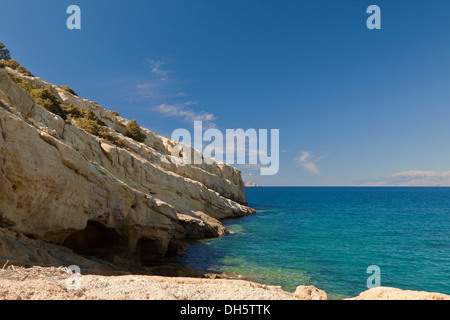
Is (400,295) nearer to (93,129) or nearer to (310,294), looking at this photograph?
(310,294)

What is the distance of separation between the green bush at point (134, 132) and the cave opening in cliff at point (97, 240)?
109 ft

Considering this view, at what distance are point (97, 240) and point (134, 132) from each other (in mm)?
33935

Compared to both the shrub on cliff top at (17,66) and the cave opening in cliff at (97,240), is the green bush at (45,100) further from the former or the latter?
the shrub on cliff top at (17,66)

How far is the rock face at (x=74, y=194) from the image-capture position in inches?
475

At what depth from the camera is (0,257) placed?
9164 millimetres

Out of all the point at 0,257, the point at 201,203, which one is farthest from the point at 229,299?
the point at 201,203

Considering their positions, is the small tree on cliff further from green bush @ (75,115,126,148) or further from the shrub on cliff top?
green bush @ (75,115,126,148)

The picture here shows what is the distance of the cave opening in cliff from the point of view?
1788 cm

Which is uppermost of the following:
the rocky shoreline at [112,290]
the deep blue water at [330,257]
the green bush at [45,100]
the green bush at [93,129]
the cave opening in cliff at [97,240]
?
the green bush at [45,100]

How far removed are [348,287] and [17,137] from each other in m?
23.1

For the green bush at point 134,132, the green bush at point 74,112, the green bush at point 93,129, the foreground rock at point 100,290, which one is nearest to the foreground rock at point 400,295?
the foreground rock at point 100,290

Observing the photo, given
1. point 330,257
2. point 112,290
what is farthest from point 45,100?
point 330,257

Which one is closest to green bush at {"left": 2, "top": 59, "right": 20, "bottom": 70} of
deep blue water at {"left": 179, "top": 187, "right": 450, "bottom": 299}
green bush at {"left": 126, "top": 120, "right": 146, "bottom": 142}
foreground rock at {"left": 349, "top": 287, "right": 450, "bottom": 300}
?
green bush at {"left": 126, "top": 120, "right": 146, "bottom": 142}
